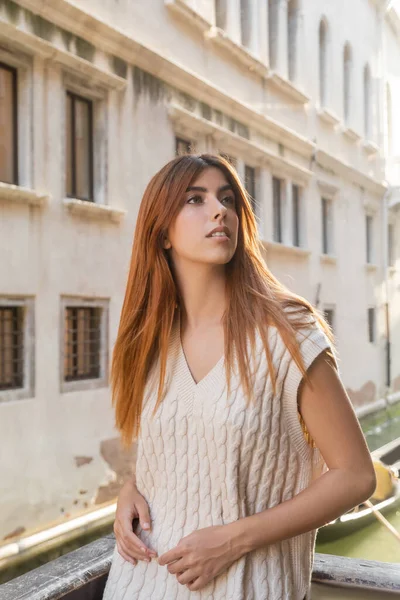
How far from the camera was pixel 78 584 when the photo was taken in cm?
100

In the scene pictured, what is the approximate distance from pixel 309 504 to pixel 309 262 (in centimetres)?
704

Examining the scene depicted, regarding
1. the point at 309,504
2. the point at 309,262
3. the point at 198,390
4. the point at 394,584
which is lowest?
the point at 394,584

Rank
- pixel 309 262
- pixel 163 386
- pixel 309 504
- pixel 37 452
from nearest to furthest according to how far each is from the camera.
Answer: pixel 309 504 < pixel 163 386 < pixel 37 452 < pixel 309 262

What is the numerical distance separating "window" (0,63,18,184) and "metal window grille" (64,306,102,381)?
839 millimetres

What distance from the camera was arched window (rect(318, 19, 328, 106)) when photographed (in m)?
8.55

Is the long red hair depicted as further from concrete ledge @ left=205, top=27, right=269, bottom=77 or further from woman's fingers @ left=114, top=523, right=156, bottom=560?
concrete ledge @ left=205, top=27, right=269, bottom=77

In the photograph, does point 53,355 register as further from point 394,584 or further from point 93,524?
point 394,584

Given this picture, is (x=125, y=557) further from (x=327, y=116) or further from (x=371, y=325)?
(x=371, y=325)

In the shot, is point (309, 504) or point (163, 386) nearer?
point (309, 504)

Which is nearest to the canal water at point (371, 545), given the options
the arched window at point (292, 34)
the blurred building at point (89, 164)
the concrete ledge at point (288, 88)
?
the blurred building at point (89, 164)

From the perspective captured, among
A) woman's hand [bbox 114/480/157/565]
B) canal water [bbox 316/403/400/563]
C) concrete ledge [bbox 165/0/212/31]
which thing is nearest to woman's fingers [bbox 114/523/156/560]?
woman's hand [bbox 114/480/157/565]

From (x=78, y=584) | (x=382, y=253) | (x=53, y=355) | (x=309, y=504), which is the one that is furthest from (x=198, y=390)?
(x=382, y=253)

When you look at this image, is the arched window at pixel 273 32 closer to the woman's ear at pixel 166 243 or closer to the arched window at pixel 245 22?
the arched window at pixel 245 22

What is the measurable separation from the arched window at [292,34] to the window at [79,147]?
3813 mm
